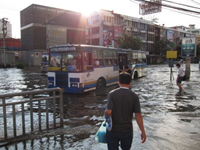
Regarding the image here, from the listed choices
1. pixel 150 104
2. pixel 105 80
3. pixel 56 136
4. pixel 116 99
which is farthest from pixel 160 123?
pixel 105 80

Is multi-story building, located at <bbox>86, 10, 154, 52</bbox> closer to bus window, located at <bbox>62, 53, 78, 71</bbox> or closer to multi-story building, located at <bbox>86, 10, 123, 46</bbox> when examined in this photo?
multi-story building, located at <bbox>86, 10, 123, 46</bbox>

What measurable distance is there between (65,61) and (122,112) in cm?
853

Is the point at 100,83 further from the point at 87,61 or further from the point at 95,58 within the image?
the point at 87,61

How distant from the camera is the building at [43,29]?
167ft

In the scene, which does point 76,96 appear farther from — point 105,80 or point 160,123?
point 160,123

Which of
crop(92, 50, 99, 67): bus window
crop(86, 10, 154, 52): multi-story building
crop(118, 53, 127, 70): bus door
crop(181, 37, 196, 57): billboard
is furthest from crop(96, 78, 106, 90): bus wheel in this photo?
crop(86, 10, 154, 52): multi-story building

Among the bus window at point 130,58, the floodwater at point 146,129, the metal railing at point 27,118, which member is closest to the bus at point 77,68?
the floodwater at point 146,129

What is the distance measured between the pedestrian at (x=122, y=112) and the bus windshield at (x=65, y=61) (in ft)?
25.8

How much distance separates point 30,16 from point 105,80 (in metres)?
45.1

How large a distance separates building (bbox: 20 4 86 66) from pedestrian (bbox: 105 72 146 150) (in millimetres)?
49143

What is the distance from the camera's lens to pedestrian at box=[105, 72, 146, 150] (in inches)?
122

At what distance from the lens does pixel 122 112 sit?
123 inches

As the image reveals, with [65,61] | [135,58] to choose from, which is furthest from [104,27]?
[65,61]

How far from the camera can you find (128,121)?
10.4 ft
